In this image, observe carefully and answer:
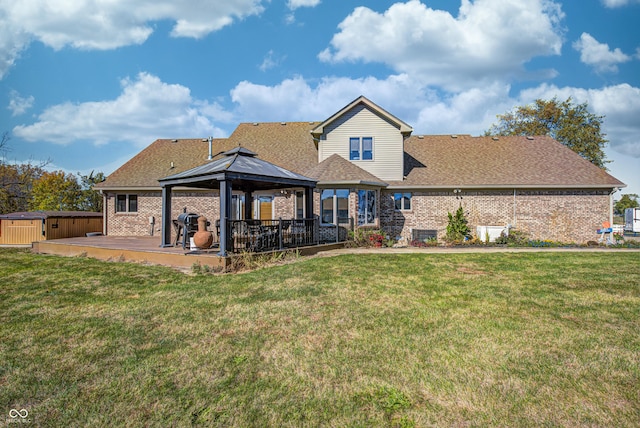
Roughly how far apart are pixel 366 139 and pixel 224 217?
971 cm

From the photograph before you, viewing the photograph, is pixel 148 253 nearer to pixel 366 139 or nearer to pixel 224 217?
pixel 224 217

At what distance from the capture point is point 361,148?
16.9 metres

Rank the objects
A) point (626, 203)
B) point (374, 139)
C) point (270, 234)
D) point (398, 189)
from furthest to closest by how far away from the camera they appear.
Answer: point (626, 203), point (374, 139), point (398, 189), point (270, 234)

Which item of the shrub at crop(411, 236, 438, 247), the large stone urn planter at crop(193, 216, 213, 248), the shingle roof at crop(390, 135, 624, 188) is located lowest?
the shrub at crop(411, 236, 438, 247)

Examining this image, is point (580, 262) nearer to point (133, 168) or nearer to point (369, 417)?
point (369, 417)

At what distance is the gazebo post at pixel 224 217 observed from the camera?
9.24m

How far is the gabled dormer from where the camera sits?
1667cm

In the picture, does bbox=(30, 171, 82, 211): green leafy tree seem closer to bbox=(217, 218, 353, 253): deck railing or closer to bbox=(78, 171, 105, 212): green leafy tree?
bbox=(78, 171, 105, 212): green leafy tree

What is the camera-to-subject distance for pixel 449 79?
20.0 meters

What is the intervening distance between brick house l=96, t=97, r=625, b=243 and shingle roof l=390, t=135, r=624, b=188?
0.16 ft

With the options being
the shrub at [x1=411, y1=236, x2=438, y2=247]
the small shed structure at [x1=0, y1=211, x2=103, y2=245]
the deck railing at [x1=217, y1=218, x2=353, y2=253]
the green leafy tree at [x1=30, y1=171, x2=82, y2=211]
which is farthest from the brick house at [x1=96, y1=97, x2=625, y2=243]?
the green leafy tree at [x1=30, y1=171, x2=82, y2=211]

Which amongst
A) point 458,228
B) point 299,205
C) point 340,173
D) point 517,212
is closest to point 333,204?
point 340,173

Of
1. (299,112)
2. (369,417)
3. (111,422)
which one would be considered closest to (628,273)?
(369,417)

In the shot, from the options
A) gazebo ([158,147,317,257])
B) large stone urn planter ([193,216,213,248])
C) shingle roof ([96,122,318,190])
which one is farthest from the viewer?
shingle roof ([96,122,318,190])
